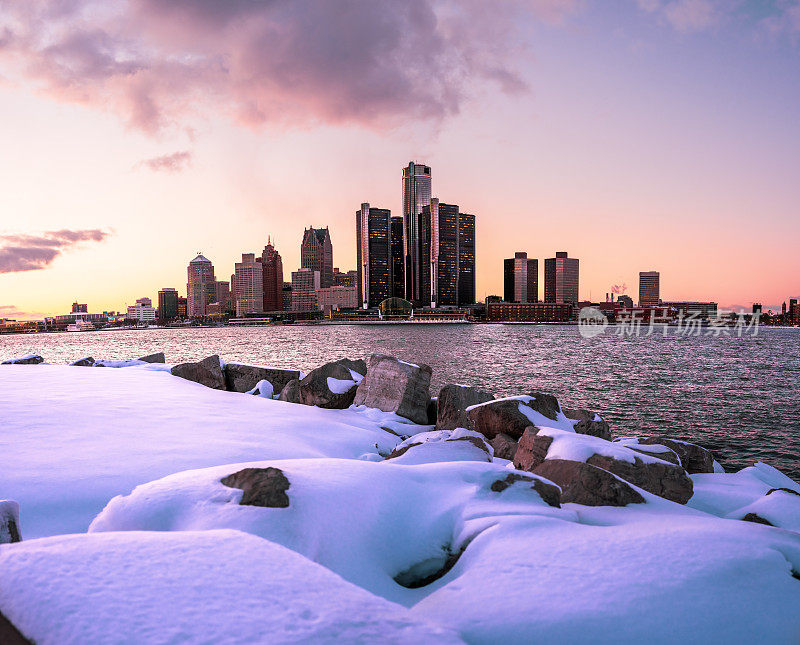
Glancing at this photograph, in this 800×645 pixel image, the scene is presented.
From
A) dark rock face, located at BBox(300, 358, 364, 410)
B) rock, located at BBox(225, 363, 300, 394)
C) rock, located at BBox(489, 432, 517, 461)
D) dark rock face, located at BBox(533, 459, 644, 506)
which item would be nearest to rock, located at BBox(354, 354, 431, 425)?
dark rock face, located at BBox(300, 358, 364, 410)

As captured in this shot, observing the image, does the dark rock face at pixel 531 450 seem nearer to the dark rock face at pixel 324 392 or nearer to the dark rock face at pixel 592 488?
the dark rock face at pixel 592 488

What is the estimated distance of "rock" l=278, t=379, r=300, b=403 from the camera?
14.6 meters

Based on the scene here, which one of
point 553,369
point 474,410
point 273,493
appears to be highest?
point 273,493

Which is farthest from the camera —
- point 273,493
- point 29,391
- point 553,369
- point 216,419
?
point 553,369

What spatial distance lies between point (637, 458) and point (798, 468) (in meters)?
12.9

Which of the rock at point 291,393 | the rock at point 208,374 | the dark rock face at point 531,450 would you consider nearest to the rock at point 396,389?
the rock at point 291,393

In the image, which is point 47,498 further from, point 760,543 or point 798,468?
point 798,468

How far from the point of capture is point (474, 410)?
37.8ft

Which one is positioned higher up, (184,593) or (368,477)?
(184,593)

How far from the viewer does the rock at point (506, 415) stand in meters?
10.7

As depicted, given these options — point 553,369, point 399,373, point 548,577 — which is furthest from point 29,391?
point 553,369

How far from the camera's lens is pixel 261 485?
4.40 metres

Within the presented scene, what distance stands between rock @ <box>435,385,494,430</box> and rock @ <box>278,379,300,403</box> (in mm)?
4783

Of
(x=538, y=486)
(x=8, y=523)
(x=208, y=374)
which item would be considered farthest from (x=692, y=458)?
(x=208, y=374)
